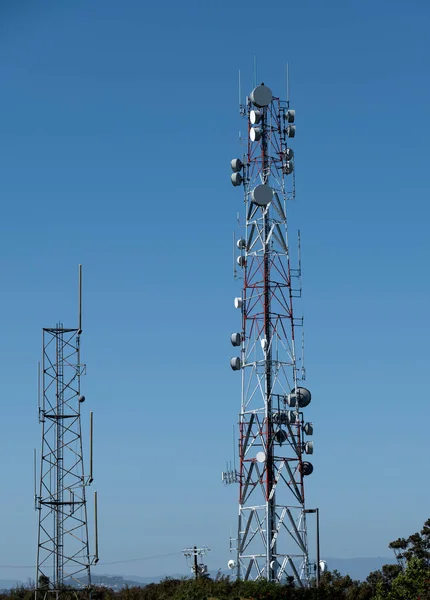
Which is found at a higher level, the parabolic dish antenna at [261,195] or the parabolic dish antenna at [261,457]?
the parabolic dish antenna at [261,195]

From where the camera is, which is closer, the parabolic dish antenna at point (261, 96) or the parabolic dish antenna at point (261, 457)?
the parabolic dish antenna at point (261, 457)

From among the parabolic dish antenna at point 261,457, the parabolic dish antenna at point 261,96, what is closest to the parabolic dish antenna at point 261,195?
the parabolic dish antenna at point 261,96

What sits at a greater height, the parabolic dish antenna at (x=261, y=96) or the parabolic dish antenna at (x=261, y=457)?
the parabolic dish antenna at (x=261, y=96)

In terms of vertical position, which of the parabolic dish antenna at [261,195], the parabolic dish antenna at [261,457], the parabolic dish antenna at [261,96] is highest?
the parabolic dish antenna at [261,96]

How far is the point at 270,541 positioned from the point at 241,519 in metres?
2.14

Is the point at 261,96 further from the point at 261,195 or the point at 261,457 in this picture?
the point at 261,457

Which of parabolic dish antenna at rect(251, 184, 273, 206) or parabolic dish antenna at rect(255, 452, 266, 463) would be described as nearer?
parabolic dish antenna at rect(255, 452, 266, 463)

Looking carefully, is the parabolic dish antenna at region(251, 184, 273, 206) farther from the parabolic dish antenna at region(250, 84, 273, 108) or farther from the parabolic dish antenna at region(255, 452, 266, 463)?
the parabolic dish antenna at region(255, 452, 266, 463)

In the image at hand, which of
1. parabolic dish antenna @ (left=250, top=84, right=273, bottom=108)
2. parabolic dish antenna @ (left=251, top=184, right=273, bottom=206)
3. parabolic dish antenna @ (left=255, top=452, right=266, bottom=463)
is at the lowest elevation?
parabolic dish antenna @ (left=255, top=452, right=266, bottom=463)

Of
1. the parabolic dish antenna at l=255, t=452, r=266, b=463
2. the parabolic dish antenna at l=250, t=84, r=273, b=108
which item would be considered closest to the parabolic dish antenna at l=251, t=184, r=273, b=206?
the parabolic dish antenna at l=250, t=84, r=273, b=108

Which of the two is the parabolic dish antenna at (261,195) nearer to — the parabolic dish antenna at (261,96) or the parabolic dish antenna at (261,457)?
the parabolic dish antenna at (261,96)

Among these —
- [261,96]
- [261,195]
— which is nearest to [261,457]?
[261,195]

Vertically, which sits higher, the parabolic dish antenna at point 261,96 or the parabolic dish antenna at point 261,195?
the parabolic dish antenna at point 261,96

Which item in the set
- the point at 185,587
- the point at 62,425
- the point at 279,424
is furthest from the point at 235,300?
the point at 185,587
